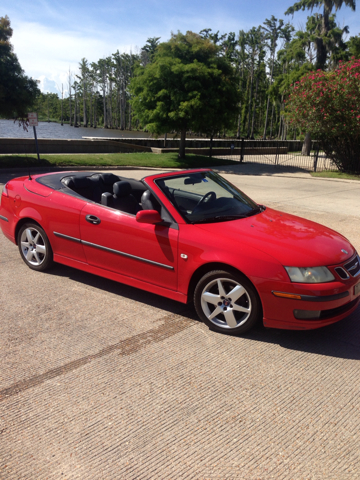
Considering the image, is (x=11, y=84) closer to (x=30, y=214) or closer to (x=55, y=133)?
(x=30, y=214)

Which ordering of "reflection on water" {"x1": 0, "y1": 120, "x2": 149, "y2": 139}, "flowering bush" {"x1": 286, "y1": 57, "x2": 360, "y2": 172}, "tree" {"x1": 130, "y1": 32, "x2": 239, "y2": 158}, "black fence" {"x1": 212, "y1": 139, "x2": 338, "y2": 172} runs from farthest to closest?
"reflection on water" {"x1": 0, "y1": 120, "x2": 149, "y2": 139}, "black fence" {"x1": 212, "y1": 139, "x2": 338, "y2": 172}, "tree" {"x1": 130, "y1": 32, "x2": 239, "y2": 158}, "flowering bush" {"x1": 286, "y1": 57, "x2": 360, "y2": 172}

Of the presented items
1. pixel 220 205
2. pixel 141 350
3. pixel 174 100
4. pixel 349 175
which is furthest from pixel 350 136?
pixel 141 350

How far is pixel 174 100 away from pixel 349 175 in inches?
377

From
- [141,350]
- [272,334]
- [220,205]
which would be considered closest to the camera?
[141,350]

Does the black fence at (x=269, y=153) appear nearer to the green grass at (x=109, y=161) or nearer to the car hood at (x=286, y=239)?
the green grass at (x=109, y=161)

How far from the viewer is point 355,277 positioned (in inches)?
144

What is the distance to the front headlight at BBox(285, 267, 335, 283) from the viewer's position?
133 inches

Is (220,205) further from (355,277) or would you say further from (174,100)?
(174,100)

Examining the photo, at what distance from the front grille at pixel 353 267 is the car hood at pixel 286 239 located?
0.06 m

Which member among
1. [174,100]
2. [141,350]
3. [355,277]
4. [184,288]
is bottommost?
[141,350]

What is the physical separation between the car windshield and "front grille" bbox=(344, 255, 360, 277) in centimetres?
115

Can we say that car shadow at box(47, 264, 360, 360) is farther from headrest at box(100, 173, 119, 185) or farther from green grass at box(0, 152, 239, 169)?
green grass at box(0, 152, 239, 169)

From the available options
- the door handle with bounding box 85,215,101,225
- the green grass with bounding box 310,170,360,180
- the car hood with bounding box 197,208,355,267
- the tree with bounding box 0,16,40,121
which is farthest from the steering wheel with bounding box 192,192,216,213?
the green grass with bounding box 310,170,360,180

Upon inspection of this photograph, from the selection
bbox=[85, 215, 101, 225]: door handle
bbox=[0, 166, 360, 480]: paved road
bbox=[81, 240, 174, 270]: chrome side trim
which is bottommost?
bbox=[0, 166, 360, 480]: paved road
